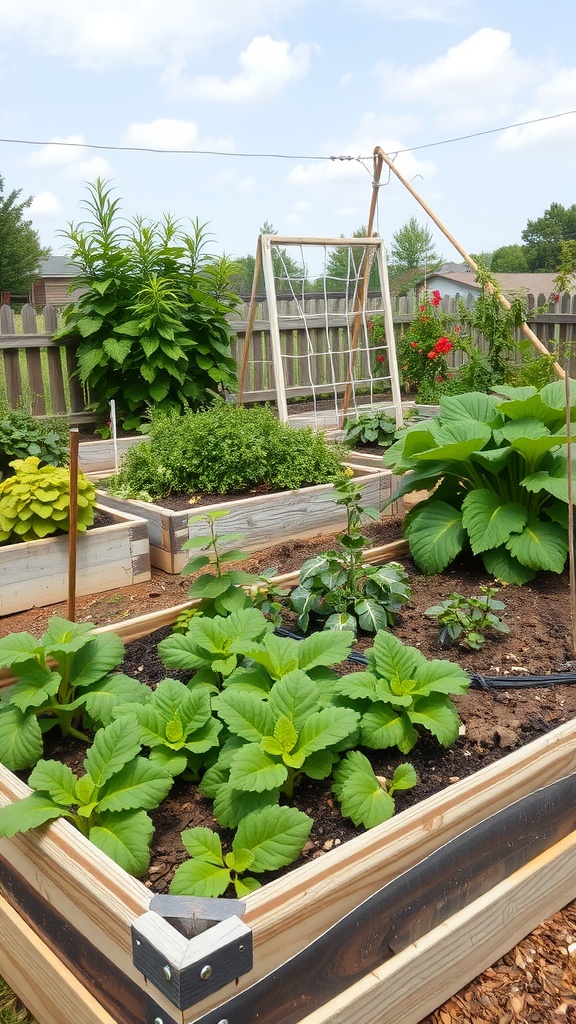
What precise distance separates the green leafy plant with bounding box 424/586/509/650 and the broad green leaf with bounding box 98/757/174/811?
1195 mm

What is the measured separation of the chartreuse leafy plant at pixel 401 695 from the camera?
1970 millimetres

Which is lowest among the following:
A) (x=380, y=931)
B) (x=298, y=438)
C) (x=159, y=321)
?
(x=380, y=931)

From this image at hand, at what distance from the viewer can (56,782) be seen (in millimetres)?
1774

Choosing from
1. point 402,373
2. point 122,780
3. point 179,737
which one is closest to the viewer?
point 122,780

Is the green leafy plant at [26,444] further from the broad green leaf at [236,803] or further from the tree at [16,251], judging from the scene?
the tree at [16,251]

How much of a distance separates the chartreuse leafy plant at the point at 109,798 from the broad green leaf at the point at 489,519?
1.81 metres

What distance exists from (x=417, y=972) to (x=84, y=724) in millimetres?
1077

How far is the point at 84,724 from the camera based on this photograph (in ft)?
7.30

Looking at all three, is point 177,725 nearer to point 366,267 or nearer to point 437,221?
point 366,267

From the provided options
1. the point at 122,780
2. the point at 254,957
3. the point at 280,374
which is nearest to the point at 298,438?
the point at 280,374

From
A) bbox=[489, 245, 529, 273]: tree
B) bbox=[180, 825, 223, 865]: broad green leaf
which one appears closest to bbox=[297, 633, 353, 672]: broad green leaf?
bbox=[180, 825, 223, 865]: broad green leaf

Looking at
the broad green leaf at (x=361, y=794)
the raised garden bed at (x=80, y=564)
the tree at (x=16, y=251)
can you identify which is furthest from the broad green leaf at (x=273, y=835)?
the tree at (x=16, y=251)

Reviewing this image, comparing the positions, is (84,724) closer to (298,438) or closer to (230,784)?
(230,784)

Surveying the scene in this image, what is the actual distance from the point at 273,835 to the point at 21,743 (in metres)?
0.75
